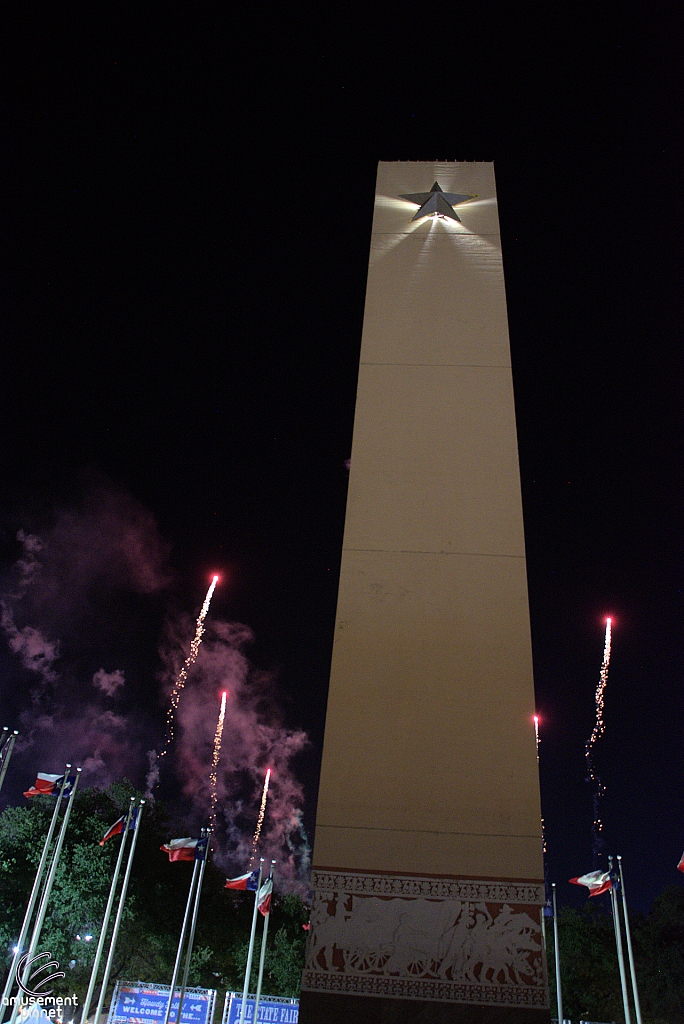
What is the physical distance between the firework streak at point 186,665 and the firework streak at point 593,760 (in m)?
19.2

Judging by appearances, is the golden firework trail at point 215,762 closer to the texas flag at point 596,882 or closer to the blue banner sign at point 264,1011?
the blue banner sign at point 264,1011

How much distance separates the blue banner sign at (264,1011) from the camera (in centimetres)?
2345

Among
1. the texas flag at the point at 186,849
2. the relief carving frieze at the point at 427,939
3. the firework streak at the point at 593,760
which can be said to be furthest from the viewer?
the firework streak at the point at 593,760

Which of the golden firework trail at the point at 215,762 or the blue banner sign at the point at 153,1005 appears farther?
the golden firework trail at the point at 215,762

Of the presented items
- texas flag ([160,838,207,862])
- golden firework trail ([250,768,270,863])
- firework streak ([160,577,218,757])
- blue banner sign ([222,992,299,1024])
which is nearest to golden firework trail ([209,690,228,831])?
golden firework trail ([250,768,270,863])

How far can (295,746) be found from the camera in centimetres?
3728

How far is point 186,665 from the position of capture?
38.9 metres

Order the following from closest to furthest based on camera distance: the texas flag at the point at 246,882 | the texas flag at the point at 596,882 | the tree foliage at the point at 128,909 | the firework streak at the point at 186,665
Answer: the texas flag at the point at 596,882 < the texas flag at the point at 246,882 < the tree foliage at the point at 128,909 < the firework streak at the point at 186,665

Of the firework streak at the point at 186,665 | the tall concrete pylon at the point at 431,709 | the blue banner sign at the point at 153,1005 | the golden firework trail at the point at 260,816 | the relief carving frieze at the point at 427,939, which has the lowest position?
the blue banner sign at the point at 153,1005

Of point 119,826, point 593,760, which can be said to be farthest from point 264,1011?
point 593,760

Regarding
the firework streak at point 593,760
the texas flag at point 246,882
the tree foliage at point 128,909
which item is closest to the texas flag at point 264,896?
the texas flag at point 246,882

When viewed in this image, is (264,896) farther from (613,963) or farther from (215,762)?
(215,762)

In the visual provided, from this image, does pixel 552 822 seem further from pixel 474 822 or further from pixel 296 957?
pixel 474 822

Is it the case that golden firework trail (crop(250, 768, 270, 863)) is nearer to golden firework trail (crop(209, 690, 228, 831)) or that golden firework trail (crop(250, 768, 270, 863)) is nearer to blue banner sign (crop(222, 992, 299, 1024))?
golden firework trail (crop(209, 690, 228, 831))
